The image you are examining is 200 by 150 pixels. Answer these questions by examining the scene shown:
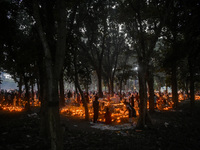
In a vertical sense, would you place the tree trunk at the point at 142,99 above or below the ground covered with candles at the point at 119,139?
above

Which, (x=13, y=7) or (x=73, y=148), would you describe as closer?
(x=73, y=148)

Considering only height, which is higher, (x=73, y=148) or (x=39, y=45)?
(x=39, y=45)

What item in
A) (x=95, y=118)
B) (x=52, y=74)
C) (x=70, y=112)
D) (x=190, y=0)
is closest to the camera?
(x=52, y=74)

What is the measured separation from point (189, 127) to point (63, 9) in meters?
10.7

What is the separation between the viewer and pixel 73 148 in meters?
6.46

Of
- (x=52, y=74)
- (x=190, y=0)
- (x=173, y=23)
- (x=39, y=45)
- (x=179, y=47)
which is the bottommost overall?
(x=52, y=74)

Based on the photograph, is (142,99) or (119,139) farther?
(142,99)

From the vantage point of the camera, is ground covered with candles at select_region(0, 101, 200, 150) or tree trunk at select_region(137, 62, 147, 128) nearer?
ground covered with candles at select_region(0, 101, 200, 150)

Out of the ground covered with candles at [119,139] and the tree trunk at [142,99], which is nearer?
the ground covered with candles at [119,139]

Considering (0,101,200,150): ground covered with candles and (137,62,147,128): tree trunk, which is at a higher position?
(137,62,147,128): tree trunk

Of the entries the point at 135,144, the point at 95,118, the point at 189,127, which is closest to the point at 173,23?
the point at 189,127

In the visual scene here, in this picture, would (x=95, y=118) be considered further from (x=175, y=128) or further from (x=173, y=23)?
(x=173, y=23)

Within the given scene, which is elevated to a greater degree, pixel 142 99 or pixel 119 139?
pixel 142 99

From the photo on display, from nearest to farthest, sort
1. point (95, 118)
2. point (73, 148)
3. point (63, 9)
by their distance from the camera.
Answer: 1. point (63, 9)
2. point (73, 148)
3. point (95, 118)
